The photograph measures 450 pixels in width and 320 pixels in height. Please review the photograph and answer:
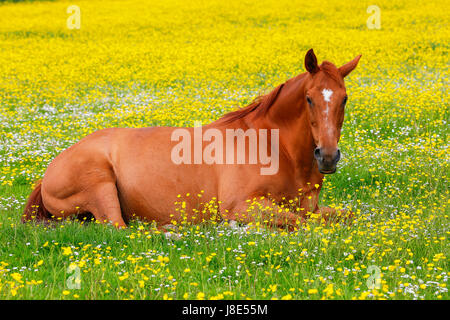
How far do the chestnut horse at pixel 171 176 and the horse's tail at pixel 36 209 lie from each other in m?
0.01

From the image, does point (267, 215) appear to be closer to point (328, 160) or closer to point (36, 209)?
point (328, 160)

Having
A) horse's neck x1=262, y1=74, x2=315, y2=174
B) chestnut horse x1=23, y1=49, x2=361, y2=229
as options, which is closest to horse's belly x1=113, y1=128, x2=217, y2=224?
chestnut horse x1=23, y1=49, x2=361, y2=229

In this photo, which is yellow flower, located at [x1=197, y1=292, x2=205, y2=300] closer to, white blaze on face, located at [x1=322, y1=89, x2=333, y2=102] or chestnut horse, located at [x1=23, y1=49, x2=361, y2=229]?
chestnut horse, located at [x1=23, y1=49, x2=361, y2=229]

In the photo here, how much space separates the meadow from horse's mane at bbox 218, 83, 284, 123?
1.68 meters

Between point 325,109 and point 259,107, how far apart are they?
1413 mm

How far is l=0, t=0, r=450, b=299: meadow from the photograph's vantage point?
5.25 meters

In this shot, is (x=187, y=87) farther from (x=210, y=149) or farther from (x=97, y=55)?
(x=210, y=149)

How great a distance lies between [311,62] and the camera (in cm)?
662

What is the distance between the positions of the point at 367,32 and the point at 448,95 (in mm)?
13491

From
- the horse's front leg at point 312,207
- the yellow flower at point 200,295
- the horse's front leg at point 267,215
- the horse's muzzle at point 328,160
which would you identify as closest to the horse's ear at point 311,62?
the horse's muzzle at point 328,160
